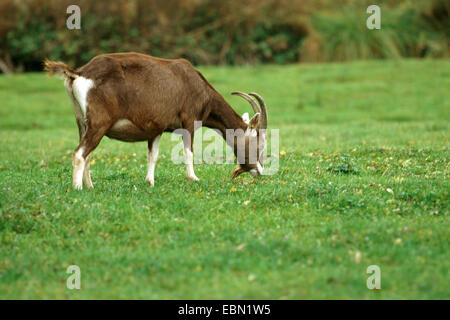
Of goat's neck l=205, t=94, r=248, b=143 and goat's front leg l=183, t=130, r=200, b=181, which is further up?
goat's neck l=205, t=94, r=248, b=143

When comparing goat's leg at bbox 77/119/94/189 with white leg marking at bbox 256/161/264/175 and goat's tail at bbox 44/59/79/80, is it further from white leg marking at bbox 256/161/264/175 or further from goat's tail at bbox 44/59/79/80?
white leg marking at bbox 256/161/264/175

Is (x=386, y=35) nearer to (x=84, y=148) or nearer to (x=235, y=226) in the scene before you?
(x=84, y=148)

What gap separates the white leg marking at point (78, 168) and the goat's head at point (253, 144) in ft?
7.99

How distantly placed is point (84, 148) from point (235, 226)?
241cm

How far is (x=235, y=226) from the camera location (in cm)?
733

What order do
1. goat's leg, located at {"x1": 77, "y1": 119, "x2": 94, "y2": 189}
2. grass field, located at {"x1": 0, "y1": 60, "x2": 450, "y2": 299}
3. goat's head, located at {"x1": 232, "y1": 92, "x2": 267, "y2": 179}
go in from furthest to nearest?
goat's head, located at {"x1": 232, "y1": 92, "x2": 267, "y2": 179} < goat's leg, located at {"x1": 77, "y1": 119, "x2": 94, "y2": 189} < grass field, located at {"x1": 0, "y1": 60, "x2": 450, "y2": 299}

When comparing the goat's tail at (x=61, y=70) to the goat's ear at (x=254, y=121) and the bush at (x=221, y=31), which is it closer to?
the goat's ear at (x=254, y=121)

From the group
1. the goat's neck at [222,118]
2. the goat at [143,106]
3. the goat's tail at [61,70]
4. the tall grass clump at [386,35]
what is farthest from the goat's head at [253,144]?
the tall grass clump at [386,35]

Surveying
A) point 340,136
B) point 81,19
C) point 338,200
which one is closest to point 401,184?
point 338,200

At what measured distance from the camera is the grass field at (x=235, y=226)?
6113 millimetres

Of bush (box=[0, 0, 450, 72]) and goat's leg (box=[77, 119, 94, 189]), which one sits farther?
bush (box=[0, 0, 450, 72])

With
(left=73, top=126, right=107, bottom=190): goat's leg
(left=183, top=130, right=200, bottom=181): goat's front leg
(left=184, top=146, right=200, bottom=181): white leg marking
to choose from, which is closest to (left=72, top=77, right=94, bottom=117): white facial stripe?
(left=73, top=126, right=107, bottom=190): goat's leg

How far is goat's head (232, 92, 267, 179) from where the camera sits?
9797 mm

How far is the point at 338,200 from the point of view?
8.02 metres
